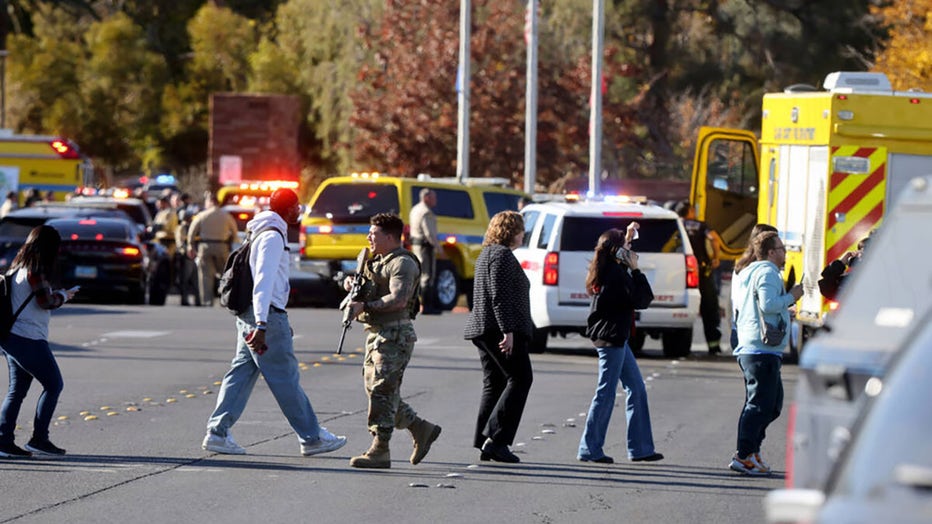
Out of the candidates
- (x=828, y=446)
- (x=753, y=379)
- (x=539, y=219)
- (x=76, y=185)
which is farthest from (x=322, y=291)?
(x=828, y=446)

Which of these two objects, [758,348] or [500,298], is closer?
[758,348]

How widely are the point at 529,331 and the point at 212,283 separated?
685 inches

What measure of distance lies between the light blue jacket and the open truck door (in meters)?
10.8

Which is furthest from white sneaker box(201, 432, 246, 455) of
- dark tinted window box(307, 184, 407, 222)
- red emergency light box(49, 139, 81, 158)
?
red emergency light box(49, 139, 81, 158)

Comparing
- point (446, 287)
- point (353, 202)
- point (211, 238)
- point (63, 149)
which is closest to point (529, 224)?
point (446, 287)

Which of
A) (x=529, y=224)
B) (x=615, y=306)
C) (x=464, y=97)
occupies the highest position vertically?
(x=464, y=97)

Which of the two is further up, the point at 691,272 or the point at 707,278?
the point at 691,272

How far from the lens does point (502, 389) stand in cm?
1209

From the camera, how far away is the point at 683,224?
69.4 ft

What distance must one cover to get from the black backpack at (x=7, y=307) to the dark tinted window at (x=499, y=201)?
17667 mm

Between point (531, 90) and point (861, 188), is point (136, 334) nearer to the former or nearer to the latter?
point (861, 188)

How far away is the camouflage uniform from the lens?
36.7 feet

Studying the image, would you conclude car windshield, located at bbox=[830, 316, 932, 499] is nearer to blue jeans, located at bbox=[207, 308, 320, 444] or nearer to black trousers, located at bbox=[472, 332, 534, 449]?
black trousers, located at bbox=[472, 332, 534, 449]

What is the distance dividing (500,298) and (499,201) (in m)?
17.6
